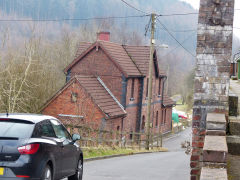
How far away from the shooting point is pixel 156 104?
45.3 metres

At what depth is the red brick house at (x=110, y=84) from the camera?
1255 inches

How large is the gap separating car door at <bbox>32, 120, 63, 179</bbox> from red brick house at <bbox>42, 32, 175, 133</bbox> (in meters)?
22.1

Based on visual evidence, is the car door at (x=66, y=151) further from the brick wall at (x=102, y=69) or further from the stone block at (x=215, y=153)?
the brick wall at (x=102, y=69)

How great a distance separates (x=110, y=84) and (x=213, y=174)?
30712 mm

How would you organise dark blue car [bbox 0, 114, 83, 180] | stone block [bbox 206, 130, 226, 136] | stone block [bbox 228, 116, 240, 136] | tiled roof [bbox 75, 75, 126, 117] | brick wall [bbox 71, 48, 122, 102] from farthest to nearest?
brick wall [bbox 71, 48, 122, 102] → tiled roof [bbox 75, 75, 126, 117] → dark blue car [bbox 0, 114, 83, 180] → stone block [bbox 228, 116, 240, 136] → stone block [bbox 206, 130, 226, 136]

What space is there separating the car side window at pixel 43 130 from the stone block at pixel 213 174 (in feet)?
12.8

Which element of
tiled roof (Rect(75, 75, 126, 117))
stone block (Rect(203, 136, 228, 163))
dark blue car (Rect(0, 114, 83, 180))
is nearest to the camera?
stone block (Rect(203, 136, 228, 163))

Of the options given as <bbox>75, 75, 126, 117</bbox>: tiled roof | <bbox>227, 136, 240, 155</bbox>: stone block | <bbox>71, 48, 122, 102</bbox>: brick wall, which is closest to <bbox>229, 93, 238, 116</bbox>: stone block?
<bbox>227, 136, 240, 155</bbox>: stone block

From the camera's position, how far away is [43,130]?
8383mm

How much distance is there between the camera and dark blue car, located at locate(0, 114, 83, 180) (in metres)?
7.54

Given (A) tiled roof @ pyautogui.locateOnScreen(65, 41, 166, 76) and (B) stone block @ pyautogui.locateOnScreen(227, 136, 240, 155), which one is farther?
(A) tiled roof @ pyautogui.locateOnScreen(65, 41, 166, 76)

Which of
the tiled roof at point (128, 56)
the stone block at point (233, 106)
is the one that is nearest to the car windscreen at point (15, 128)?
the stone block at point (233, 106)

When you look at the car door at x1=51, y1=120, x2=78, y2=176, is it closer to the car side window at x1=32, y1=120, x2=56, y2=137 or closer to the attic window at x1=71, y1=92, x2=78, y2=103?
the car side window at x1=32, y1=120, x2=56, y2=137

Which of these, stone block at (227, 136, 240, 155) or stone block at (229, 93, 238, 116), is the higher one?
stone block at (229, 93, 238, 116)
